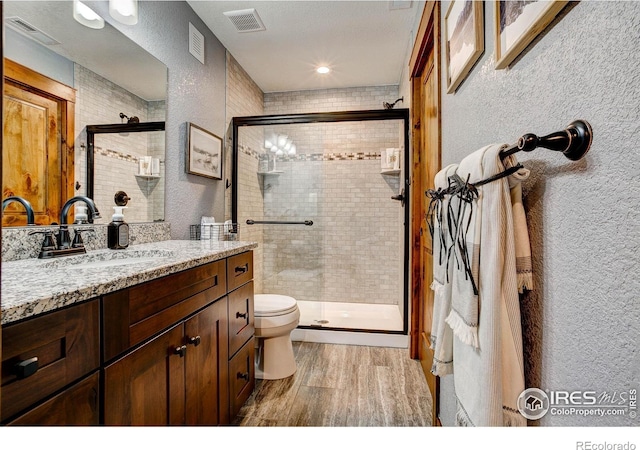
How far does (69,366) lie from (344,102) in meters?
3.45

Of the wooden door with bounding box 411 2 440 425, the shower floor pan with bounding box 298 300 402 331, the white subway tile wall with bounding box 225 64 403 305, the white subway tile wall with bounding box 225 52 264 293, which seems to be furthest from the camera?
the white subway tile wall with bounding box 225 64 403 305

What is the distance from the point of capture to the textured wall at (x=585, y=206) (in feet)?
1.50

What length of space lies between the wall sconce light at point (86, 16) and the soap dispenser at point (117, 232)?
35.2 inches

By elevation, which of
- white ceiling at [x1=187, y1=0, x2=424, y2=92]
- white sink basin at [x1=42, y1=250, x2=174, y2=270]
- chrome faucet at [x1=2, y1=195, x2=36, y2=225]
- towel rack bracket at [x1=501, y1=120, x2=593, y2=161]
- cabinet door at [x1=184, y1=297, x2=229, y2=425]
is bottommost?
cabinet door at [x1=184, y1=297, x2=229, y2=425]

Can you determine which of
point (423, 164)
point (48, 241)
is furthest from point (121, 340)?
point (423, 164)

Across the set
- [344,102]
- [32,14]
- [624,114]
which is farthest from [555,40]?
[344,102]

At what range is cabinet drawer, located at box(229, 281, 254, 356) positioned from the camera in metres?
1.61

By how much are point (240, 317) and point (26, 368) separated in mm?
1089

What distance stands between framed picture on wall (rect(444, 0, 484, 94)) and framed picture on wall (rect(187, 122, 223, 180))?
1.70 meters

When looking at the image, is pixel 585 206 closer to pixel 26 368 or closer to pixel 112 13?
pixel 26 368

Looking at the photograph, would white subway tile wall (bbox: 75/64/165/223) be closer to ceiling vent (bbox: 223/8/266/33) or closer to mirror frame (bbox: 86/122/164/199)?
mirror frame (bbox: 86/122/164/199)

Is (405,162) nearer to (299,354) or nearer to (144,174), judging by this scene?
(299,354)

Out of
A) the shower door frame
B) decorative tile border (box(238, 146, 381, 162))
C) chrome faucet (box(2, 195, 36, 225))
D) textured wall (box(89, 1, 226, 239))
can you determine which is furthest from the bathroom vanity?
decorative tile border (box(238, 146, 381, 162))
